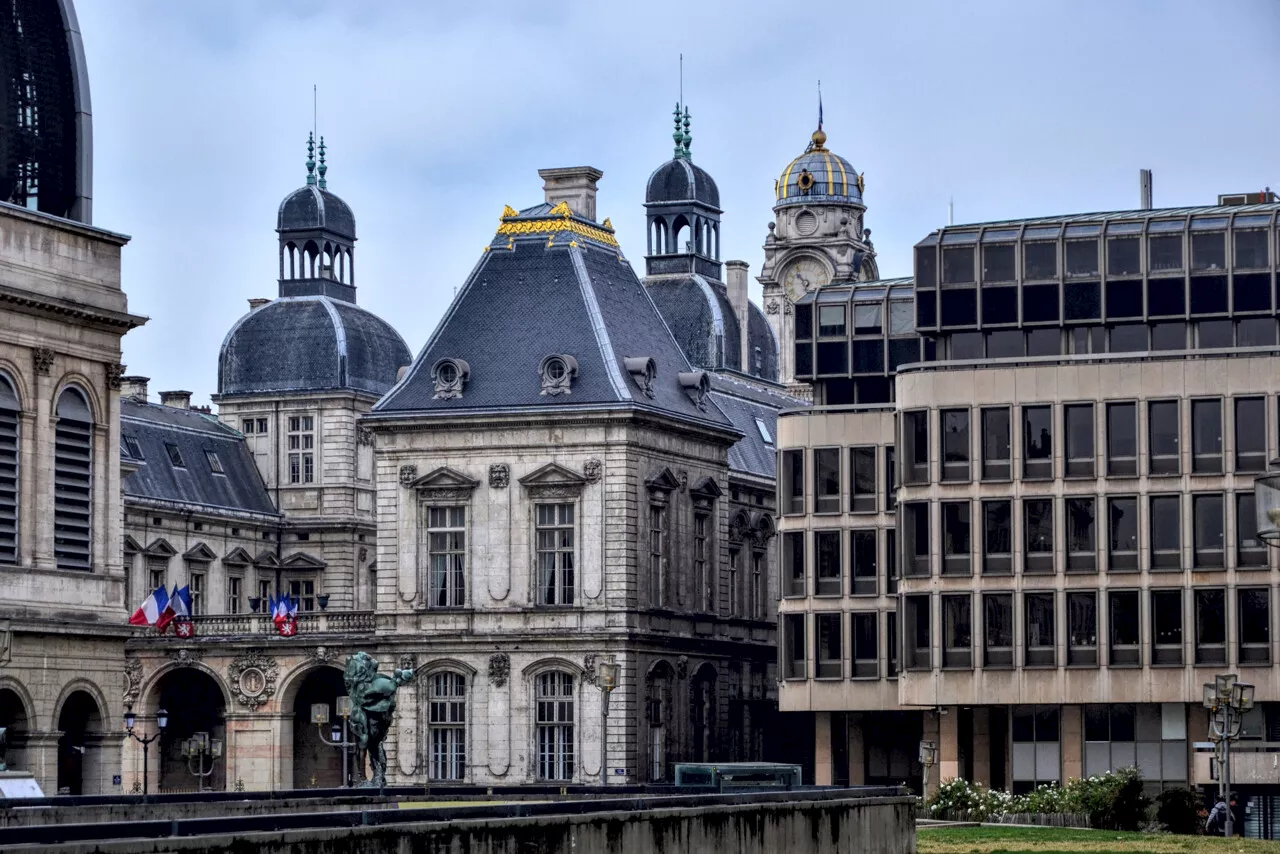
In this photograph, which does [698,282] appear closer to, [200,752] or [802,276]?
[802,276]

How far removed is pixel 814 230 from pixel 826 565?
8178cm

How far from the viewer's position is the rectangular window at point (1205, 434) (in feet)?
253

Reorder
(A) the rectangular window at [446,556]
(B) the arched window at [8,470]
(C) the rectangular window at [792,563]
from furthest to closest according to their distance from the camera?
(A) the rectangular window at [446,556]
(C) the rectangular window at [792,563]
(B) the arched window at [8,470]

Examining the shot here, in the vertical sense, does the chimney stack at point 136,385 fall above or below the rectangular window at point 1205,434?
above

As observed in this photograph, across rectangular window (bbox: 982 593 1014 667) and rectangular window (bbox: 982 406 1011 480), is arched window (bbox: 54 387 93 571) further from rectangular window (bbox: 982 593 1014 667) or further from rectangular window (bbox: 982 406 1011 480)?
rectangular window (bbox: 982 593 1014 667)

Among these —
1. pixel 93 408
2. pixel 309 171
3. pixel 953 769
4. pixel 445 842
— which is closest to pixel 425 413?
pixel 953 769

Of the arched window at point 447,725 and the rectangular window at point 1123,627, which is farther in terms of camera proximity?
the arched window at point 447,725

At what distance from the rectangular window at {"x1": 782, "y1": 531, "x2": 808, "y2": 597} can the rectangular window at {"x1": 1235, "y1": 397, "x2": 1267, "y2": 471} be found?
15.5 meters

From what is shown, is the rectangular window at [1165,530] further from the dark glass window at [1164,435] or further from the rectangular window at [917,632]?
the rectangular window at [917,632]

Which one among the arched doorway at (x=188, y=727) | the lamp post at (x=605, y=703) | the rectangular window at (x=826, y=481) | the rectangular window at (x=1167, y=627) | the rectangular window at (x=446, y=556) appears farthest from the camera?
the arched doorway at (x=188, y=727)

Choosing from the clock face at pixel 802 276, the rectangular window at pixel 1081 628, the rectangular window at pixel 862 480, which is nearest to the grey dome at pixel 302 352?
the rectangular window at pixel 862 480

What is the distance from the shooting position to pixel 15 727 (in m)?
62.2

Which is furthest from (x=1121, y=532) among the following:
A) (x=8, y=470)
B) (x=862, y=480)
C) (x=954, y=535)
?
(x=8, y=470)

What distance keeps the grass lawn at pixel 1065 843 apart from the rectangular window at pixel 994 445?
67.2 feet
